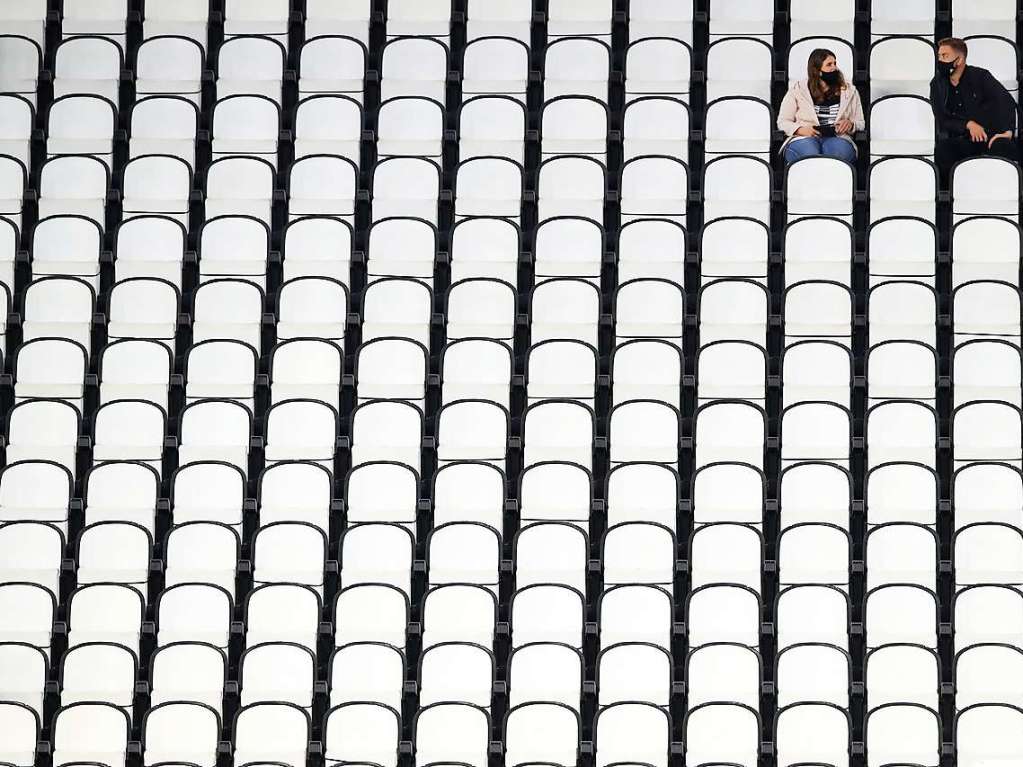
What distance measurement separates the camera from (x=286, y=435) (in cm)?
399

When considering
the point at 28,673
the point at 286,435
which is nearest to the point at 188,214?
the point at 286,435

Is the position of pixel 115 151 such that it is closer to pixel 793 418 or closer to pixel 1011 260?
pixel 793 418

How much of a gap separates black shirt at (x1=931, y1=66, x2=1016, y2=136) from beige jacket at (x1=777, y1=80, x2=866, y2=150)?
204 millimetres

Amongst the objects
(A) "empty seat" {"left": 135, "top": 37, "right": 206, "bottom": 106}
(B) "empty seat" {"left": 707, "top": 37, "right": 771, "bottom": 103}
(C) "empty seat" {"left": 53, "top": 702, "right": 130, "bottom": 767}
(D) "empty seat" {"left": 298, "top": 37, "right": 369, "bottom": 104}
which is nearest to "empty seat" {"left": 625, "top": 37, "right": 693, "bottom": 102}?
(B) "empty seat" {"left": 707, "top": 37, "right": 771, "bottom": 103}

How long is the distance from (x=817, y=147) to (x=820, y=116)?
0.24ft

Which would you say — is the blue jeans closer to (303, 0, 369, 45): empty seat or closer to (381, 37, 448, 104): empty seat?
(381, 37, 448, 104): empty seat

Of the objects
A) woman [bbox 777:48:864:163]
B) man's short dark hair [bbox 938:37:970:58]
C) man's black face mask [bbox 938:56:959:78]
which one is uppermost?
man's short dark hair [bbox 938:37:970:58]

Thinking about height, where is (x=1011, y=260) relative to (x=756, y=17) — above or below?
below

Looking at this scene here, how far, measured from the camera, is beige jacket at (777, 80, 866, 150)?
4.22 meters

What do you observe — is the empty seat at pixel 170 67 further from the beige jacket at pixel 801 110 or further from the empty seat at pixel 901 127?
the empty seat at pixel 901 127

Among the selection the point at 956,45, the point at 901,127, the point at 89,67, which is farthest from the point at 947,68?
the point at 89,67

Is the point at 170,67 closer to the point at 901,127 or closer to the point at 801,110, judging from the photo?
the point at 801,110

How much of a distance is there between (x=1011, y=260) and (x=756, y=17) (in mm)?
919

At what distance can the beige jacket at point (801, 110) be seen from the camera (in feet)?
13.9
